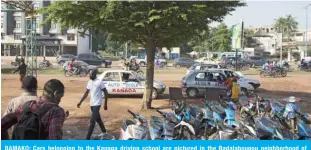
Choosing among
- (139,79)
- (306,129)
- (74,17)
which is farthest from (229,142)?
(139,79)

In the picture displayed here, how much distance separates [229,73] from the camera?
18.7 metres

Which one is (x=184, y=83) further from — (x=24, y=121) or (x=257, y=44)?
(x=257, y=44)

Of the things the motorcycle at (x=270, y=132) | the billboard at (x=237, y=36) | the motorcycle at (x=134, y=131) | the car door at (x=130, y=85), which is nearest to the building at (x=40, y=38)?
the billboard at (x=237, y=36)

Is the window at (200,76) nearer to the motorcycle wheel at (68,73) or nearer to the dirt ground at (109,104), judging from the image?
the dirt ground at (109,104)

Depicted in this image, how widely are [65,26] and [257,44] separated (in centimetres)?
8518

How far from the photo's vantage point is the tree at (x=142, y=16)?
35.2ft

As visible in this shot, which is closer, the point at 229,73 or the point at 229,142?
the point at 229,142

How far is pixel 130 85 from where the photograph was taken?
16.4m

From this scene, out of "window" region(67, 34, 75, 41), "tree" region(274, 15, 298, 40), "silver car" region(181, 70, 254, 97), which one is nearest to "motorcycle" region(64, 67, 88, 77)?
"silver car" region(181, 70, 254, 97)

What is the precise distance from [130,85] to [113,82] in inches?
27.8

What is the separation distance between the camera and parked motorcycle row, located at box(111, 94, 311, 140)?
602 centimetres

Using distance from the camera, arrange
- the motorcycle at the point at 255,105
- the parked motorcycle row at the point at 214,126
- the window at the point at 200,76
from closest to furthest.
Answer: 1. the parked motorcycle row at the point at 214,126
2. the motorcycle at the point at 255,105
3. the window at the point at 200,76

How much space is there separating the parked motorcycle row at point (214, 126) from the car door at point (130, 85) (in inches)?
314

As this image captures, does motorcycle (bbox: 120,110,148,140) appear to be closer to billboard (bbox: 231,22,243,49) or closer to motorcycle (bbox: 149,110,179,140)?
motorcycle (bbox: 149,110,179,140)
